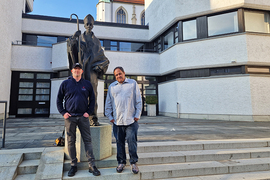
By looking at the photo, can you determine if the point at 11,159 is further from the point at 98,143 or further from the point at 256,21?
the point at 256,21

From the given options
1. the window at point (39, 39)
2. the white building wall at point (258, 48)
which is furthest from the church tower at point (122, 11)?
the white building wall at point (258, 48)

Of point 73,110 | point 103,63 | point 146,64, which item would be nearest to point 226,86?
point 146,64

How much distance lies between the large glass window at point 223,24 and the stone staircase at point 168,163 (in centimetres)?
868

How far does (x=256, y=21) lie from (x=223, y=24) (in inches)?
74.6

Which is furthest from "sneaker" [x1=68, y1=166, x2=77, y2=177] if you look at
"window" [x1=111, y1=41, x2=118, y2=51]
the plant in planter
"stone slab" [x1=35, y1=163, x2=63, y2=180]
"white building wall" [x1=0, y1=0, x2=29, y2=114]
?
"window" [x1=111, y1=41, x2=118, y2=51]

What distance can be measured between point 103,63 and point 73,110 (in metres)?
1.40

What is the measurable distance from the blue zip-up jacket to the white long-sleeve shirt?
0.36 metres

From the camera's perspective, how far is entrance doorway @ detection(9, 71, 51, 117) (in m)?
12.7

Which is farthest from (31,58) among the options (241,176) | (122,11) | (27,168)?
(122,11)

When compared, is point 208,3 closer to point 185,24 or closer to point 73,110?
point 185,24

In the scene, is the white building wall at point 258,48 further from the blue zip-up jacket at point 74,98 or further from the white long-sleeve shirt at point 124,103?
the blue zip-up jacket at point 74,98

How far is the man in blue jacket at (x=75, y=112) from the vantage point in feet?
9.55

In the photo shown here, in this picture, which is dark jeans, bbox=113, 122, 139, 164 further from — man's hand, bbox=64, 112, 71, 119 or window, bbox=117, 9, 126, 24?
window, bbox=117, 9, 126, 24

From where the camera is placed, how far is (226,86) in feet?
34.9
